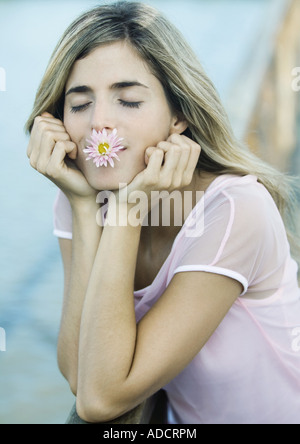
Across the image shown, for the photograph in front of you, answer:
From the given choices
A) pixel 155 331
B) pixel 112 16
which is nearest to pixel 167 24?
pixel 112 16

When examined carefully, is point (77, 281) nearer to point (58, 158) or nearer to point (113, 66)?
point (58, 158)

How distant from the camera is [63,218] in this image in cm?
207

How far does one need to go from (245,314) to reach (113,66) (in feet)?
2.39

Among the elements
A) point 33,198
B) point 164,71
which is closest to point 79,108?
point 164,71

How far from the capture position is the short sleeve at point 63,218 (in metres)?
2.05

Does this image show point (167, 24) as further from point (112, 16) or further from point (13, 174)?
point (13, 174)

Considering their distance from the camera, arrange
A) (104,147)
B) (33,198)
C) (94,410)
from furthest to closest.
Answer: (33,198)
(104,147)
(94,410)

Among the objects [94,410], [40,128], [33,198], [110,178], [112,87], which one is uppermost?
[112,87]

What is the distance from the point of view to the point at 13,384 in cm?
310

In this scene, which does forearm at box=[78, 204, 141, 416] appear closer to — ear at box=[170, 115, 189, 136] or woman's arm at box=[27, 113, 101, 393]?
woman's arm at box=[27, 113, 101, 393]

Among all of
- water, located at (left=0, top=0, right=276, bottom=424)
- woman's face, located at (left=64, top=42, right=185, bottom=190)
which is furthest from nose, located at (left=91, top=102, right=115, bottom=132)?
water, located at (left=0, top=0, right=276, bottom=424)

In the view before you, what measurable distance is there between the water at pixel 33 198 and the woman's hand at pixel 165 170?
505mm

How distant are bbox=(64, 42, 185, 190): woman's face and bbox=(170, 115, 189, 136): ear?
0.14 feet
